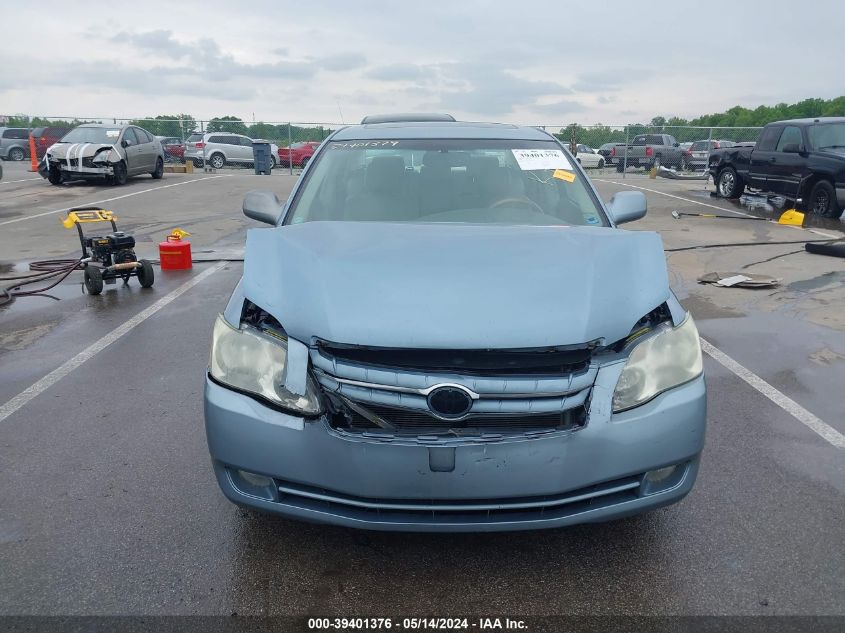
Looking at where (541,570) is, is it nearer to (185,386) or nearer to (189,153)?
(185,386)

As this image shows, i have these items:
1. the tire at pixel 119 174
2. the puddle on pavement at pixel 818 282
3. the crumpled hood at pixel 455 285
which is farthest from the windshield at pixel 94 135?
the crumpled hood at pixel 455 285

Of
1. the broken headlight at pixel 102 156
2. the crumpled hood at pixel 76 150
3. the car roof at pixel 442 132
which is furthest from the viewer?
the broken headlight at pixel 102 156

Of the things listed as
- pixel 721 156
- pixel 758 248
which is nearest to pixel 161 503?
pixel 758 248

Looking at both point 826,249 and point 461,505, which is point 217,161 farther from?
point 461,505

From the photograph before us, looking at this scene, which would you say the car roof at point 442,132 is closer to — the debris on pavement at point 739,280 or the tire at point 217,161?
the debris on pavement at point 739,280

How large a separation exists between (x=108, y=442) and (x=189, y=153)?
30119mm

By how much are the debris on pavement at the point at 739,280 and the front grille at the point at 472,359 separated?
612 centimetres

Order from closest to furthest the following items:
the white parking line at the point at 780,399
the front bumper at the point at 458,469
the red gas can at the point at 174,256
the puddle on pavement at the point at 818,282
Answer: the front bumper at the point at 458,469, the white parking line at the point at 780,399, the puddle on pavement at the point at 818,282, the red gas can at the point at 174,256

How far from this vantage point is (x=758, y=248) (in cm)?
1038

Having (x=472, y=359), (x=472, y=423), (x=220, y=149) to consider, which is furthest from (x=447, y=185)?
(x=220, y=149)

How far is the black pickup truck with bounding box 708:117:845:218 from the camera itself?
1328cm

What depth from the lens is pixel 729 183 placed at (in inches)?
699

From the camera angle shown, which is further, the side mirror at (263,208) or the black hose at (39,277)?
the black hose at (39,277)

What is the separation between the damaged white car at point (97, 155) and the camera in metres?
19.4
